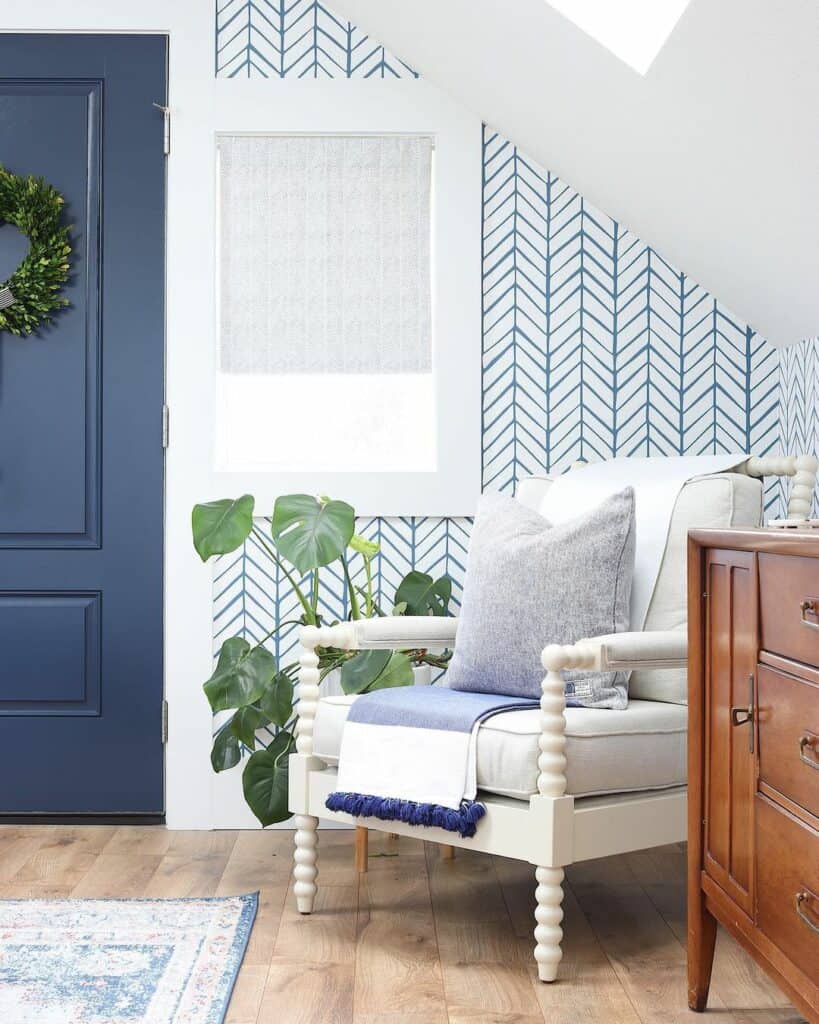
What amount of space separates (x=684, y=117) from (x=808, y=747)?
1.38 m

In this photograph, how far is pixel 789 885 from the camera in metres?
1.52

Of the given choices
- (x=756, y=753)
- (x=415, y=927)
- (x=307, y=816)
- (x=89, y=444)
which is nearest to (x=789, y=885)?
(x=756, y=753)

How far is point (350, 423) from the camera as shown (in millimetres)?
3223

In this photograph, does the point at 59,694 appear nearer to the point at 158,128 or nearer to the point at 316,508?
the point at 316,508

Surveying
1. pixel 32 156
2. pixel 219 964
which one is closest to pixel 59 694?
pixel 219 964

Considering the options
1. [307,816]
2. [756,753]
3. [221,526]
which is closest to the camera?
[756,753]

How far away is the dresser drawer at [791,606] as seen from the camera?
4.80 ft

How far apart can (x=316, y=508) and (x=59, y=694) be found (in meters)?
1.08

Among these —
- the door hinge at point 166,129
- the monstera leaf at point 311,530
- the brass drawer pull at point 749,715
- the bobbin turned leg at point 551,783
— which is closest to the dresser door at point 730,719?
the brass drawer pull at point 749,715

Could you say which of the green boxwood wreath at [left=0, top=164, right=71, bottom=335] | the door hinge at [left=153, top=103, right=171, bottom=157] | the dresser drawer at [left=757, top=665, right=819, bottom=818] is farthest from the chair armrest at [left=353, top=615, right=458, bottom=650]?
the door hinge at [left=153, top=103, right=171, bottom=157]

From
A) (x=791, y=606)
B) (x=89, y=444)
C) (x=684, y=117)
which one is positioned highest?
(x=684, y=117)

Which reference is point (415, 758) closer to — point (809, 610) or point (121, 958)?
point (121, 958)

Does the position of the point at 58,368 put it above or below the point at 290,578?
above

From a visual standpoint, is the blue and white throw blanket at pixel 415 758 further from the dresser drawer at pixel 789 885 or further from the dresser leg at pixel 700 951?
the dresser drawer at pixel 789 885
